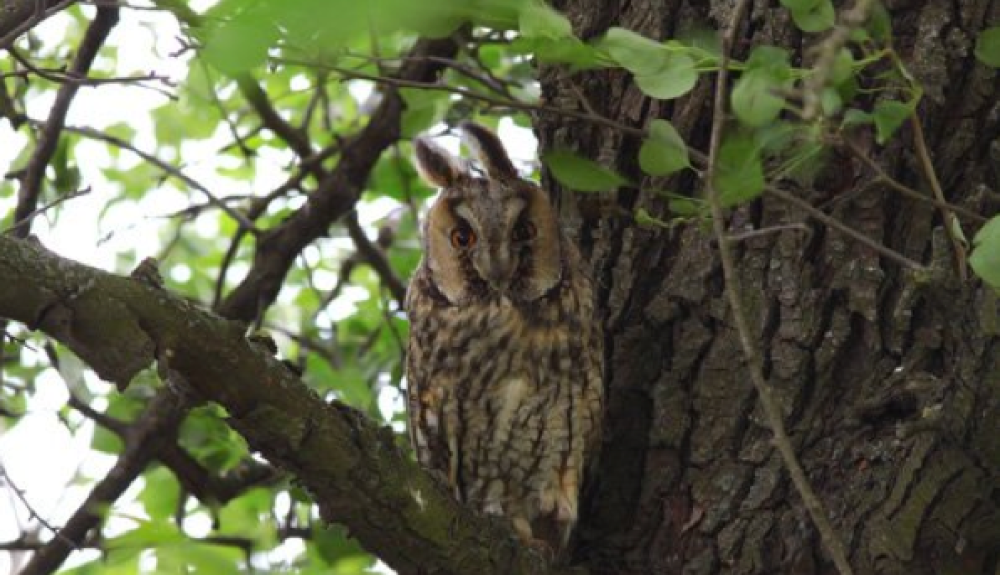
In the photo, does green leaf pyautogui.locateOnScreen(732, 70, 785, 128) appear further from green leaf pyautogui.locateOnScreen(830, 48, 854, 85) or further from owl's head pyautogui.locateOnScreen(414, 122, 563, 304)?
owl's head pyautogui.locateOnScreen(414, 122, 563, 304)

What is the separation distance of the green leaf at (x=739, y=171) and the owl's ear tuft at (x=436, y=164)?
1.08 m

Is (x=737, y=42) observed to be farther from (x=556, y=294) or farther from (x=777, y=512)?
(x=777, y=512)

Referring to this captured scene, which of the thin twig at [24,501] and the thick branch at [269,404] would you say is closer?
the thick branch at [269,404]

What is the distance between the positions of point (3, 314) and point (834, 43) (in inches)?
35.5

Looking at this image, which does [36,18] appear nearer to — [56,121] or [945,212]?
[56,121]

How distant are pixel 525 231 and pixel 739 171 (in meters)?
1.01

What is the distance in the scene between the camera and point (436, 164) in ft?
8.95

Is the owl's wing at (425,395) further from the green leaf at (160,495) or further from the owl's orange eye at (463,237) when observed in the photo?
the green leaf at (160,495)

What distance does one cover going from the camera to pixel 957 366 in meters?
1.93

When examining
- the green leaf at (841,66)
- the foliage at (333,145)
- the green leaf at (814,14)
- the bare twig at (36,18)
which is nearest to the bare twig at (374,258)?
the foliage at (333,145)

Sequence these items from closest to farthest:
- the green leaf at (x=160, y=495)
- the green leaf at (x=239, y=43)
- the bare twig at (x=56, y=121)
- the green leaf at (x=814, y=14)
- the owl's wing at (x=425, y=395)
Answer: the green leaf at (x=239, y=43), the green leaf at (x=814, y=14), the owl's wing at (x=425, y=395), the bare twig at (x=56, y=121), the green leaf at (x=160, y=495)

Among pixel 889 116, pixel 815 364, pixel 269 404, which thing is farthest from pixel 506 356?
pixel 889 116

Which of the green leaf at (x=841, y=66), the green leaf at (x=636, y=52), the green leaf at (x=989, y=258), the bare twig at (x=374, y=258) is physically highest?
the bare twig at (x=374, y=258)

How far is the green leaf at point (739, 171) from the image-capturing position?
1548mm
